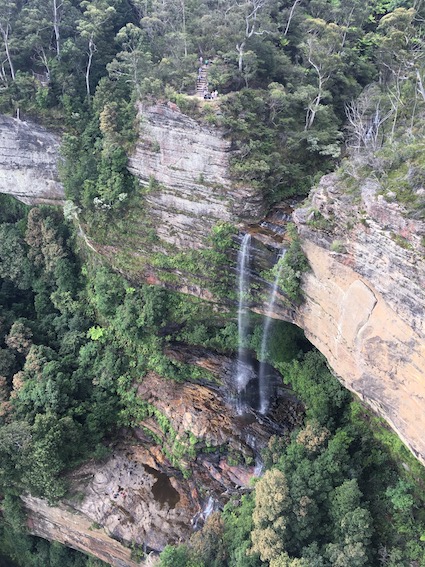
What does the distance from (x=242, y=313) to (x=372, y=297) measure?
6795 millimetres

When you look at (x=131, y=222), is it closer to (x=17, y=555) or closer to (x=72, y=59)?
(x=72, y=59)

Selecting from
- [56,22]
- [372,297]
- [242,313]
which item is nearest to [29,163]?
[56,22]

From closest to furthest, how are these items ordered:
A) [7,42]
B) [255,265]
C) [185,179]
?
1. [255,265]
2. [185,179]
3. [7,42]

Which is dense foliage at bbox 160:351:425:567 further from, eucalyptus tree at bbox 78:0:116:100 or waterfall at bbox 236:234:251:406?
eucalyptus tree at bbox 78:0:116:100

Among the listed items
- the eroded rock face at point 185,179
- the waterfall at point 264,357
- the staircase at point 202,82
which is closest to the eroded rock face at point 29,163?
the eroded rock face at point 185,179

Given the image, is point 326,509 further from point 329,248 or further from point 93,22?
point 93,22

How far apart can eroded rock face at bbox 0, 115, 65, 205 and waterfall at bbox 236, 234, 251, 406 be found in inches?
437

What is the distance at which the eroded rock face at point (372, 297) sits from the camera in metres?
11.9

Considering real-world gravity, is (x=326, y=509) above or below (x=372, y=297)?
below

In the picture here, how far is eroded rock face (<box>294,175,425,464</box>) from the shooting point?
11875 millimetres

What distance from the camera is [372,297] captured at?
13.1m

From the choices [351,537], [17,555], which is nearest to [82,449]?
[17,555]

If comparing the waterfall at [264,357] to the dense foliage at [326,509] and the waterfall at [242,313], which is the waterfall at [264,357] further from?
the dense foliage at [326,509]

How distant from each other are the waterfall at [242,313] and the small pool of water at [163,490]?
455 cm
